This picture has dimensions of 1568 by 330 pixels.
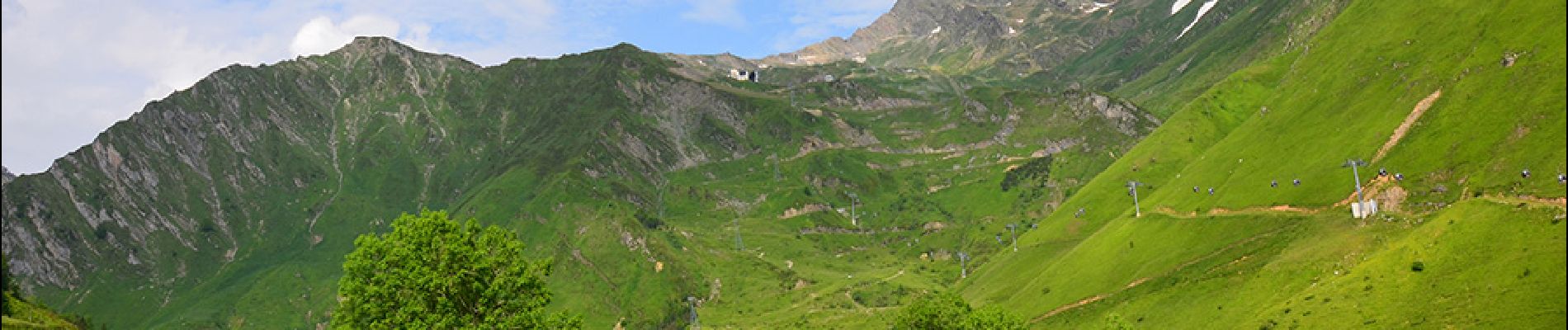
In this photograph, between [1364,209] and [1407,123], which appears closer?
[1364,209]

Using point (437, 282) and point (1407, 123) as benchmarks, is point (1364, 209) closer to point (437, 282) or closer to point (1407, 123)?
point (1407, 123)

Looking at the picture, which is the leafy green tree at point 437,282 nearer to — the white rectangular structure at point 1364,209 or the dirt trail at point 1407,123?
the white rectangular structure at point 1364,209

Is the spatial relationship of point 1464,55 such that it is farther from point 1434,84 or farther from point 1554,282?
point 1554,282

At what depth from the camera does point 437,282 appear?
40.2m

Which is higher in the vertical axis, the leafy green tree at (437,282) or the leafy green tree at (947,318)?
the leafy green tree at (437,282)

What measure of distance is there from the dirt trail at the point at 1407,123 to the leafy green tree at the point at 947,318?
3687 inches

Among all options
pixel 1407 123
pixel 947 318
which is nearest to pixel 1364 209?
pixel 1407 123

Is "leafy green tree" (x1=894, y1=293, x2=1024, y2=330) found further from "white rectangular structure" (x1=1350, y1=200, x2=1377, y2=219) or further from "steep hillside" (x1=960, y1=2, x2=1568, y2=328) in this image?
"white rectangular structure" (x1=1350, y1=200, x2=1377, y2=219)

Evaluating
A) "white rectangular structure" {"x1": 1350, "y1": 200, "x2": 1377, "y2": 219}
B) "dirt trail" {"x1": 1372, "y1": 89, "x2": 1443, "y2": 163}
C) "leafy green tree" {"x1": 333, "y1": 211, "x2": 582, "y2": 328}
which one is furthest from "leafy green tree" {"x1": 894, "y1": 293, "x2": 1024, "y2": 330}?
"dirt trail" {"x1": 1372, "y1": 89, "x2": 1443, "y2": 163}

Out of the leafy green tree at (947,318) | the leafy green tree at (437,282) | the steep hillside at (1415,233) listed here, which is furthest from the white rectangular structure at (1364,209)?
the leafy green tree at (437,282)

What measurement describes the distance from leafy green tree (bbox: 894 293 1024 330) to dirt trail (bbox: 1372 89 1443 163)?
9366 centimetres

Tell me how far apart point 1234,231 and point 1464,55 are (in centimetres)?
5759

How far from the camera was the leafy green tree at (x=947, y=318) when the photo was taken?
115m

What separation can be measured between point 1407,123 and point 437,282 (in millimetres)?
187540
